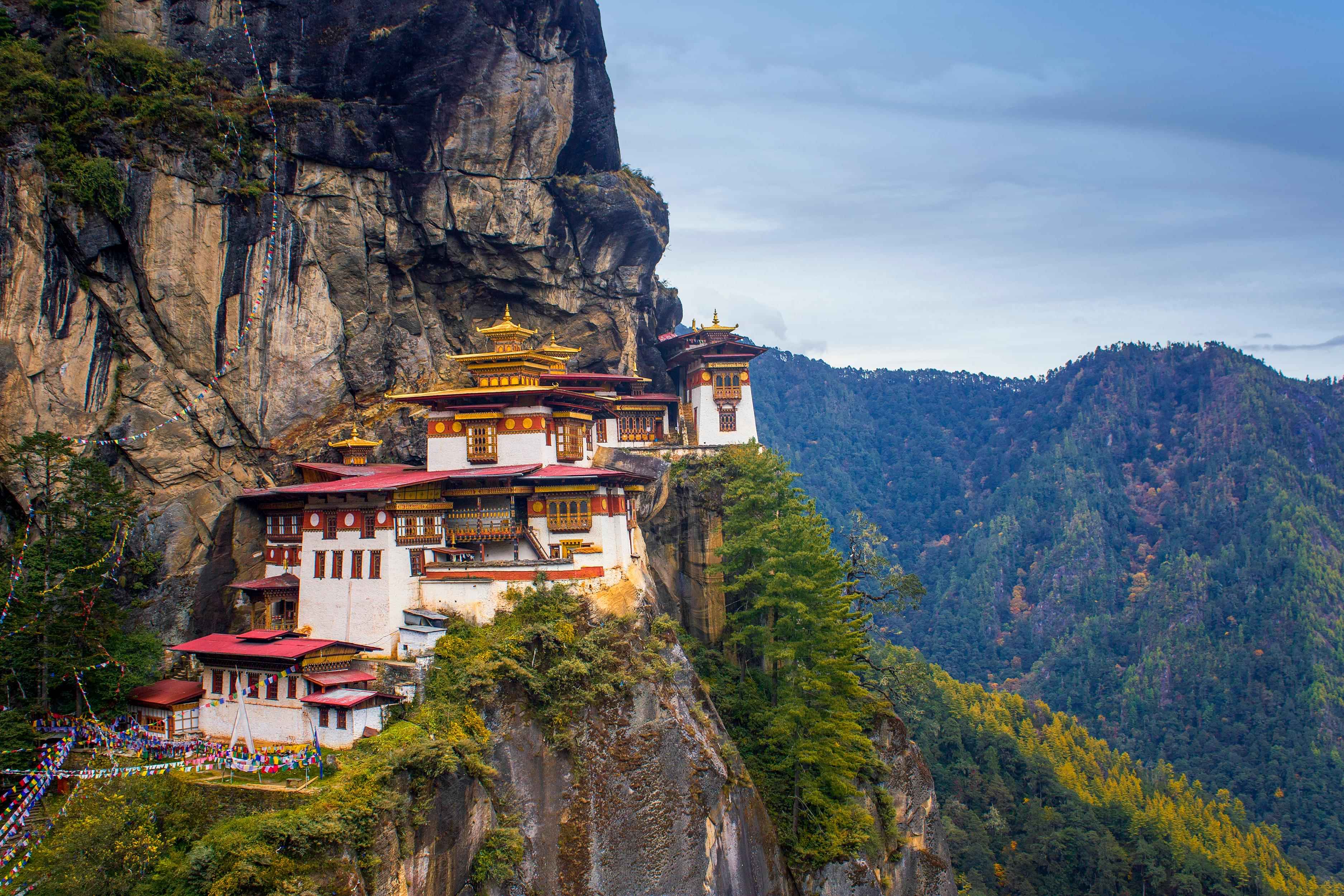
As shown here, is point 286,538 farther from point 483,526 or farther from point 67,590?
point 67,590

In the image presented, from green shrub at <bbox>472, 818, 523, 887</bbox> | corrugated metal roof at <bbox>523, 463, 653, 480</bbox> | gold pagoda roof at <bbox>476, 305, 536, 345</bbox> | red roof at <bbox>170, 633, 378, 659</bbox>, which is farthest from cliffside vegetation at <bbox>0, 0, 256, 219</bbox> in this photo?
green shrub at <bbox>472, 818, 523, 887</bbox>

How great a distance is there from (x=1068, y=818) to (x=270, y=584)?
57.1 meters

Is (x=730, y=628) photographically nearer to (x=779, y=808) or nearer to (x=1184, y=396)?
(x=779, y=808)

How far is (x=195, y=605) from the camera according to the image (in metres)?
35.8

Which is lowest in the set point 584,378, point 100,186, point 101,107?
point 584,378

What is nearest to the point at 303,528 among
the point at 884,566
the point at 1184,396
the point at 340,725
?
the point at 340,725

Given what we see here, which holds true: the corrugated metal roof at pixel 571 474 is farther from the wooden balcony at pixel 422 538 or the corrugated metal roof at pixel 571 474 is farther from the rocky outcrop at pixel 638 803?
the rocky outcrop at pixel 638 803

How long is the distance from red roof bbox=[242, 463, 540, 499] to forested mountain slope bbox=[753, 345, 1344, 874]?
8658 centimetres

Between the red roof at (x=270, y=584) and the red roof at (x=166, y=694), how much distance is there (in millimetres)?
3898

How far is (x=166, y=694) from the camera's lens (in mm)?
31547

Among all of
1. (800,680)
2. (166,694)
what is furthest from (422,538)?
(800,680)

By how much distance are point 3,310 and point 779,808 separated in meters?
Answer: 33.1

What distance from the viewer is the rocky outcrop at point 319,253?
3569 cm

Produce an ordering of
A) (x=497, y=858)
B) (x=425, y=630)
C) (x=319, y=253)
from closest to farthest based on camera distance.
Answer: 1. (x=497, y=858)
2. (x=425, y=630)
3. (x=319, y=253)
